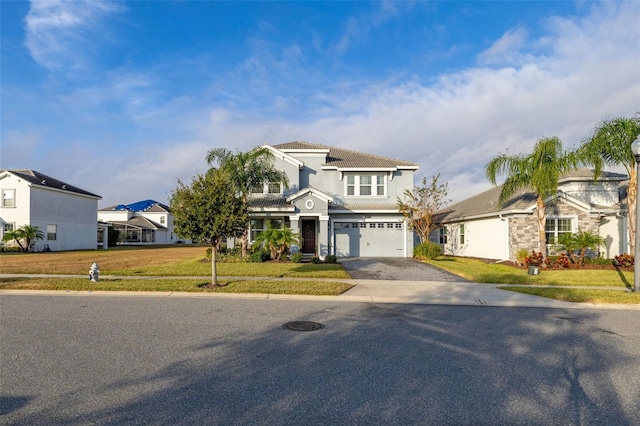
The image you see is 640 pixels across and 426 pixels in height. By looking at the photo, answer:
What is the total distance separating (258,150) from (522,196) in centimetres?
1575

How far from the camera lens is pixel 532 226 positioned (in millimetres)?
21500

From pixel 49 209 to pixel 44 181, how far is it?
2635mm

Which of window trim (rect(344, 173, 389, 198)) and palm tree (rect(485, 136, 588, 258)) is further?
window trim (rect(344, 173, 389, 198))

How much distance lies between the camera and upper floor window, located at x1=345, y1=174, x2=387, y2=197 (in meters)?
26.5

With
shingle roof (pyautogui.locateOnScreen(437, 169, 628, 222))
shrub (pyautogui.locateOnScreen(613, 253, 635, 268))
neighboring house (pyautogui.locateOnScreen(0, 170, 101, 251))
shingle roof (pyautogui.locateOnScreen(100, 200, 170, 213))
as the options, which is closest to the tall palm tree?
shingle roof (pyautogui.locateOnScreen(437, 169, 628, 222))

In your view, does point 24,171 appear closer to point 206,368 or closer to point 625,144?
point 206,368

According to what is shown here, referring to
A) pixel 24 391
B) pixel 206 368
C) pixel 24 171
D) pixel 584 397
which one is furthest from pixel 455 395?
pixel 24 171

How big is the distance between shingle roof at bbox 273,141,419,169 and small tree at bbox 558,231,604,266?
9.90 m

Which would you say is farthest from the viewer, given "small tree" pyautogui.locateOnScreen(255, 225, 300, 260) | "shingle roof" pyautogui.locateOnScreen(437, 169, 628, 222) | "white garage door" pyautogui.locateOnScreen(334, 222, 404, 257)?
"white garage door" pyautogui.locateOnScreen(334, 222, 404, 257)

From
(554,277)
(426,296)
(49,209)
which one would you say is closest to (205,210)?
(426,296)

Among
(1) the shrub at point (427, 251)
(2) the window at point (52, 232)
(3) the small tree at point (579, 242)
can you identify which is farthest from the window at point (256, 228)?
(2) the window at point (52, 232)

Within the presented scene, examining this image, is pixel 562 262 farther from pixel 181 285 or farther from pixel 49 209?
pixel 49 209

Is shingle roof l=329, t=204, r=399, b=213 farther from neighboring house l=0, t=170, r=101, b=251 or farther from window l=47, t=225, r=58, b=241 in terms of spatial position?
window l=47, t=225, r=58, b=241

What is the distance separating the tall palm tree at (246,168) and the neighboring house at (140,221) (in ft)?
112
